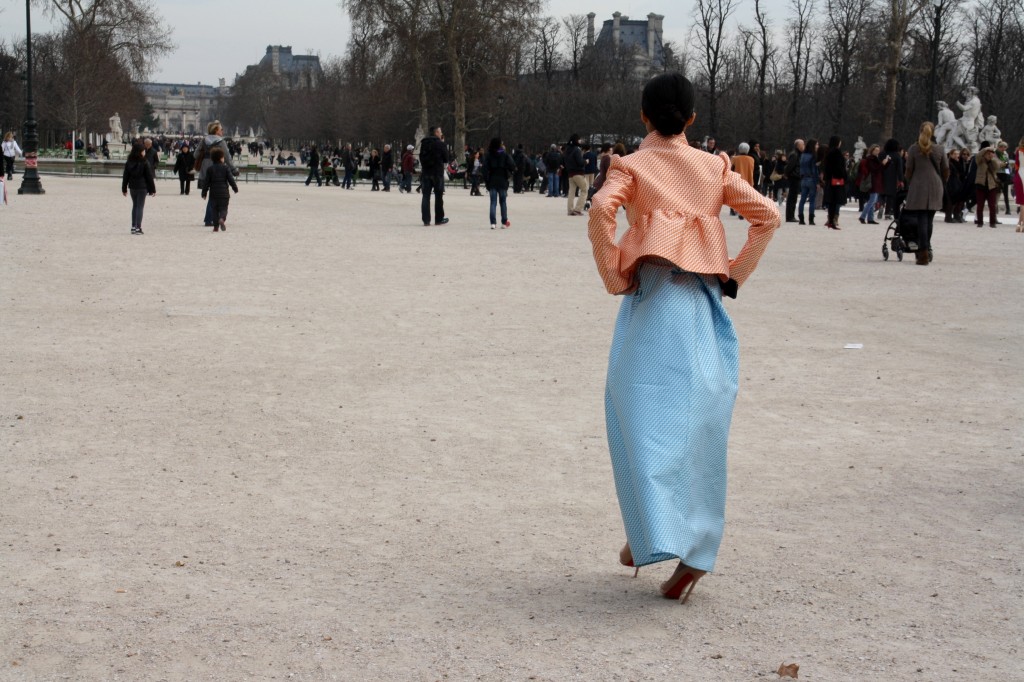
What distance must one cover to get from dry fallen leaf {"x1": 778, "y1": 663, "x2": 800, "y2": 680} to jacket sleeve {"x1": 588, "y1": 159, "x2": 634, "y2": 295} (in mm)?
1277

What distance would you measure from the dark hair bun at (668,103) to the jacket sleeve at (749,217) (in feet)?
0.77

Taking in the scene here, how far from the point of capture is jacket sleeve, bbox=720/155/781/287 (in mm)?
4641

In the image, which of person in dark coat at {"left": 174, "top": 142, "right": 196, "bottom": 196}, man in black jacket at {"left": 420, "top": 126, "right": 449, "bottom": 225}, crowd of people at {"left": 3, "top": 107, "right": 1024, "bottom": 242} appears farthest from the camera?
person in dark coat at {"left": 174, "top": 142, "right": 196, "bottom": 196}

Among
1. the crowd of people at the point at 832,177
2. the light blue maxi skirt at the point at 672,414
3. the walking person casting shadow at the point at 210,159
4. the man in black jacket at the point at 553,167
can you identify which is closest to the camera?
the light blue maxi skirt at the point at 672,414

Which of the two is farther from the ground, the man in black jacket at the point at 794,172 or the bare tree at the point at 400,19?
the bare tree at the point at 400,19

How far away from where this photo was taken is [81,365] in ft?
30.2

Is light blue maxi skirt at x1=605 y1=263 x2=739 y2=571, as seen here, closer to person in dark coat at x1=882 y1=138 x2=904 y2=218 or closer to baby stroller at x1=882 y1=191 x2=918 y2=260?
baby stroller at x1=882 y1=191 x2=918 y2=260

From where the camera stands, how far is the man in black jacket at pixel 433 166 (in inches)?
902

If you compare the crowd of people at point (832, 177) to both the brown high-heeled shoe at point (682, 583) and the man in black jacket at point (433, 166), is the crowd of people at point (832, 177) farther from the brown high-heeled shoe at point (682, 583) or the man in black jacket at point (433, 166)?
the brown high-heeled shoe at point (682, 583)

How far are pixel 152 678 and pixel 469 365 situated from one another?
18.6 feet

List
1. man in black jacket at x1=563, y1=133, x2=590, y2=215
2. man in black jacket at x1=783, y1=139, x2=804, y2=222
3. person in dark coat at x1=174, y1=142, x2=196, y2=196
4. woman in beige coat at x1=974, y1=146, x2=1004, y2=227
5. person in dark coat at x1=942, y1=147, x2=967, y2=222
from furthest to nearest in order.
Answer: person in dark coat at x1=174, y1=142, x2=196, y2=196
man in black jacket at x1=563, y1=133, x2=590, y2=215
person in dark coat at x1=942, y1=147, x2=967, y2=222
man in black jacket at x1=783, y1=139, x2=804, y2=222
woman in beige coat at x1=974, y1=146, x2=1004, y2=227

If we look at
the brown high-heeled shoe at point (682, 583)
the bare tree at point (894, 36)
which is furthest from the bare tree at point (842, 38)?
the brown high-heeled shoe at point (682, 583)

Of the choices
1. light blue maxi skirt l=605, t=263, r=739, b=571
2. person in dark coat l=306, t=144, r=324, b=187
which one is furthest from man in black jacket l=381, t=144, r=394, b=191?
light blue maxi skirt l=605, t=263, r=739, b=571

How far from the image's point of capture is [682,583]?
457 centimetres
